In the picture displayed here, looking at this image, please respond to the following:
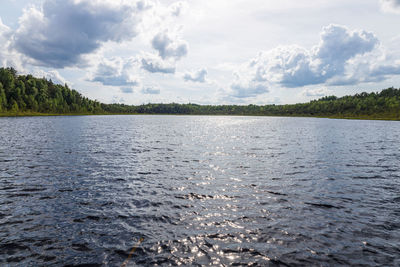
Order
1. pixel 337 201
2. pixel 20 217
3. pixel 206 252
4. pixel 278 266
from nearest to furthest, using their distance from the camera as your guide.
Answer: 1. pixel 278 266
2. pixel 206 252
3. pixel 20 217
4. pixel 337 201

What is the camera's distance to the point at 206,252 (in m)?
11.4

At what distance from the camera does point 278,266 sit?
10.5m

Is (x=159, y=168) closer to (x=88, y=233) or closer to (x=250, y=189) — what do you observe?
(x=250, y=189)

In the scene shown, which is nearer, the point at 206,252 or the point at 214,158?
the point at 206,252

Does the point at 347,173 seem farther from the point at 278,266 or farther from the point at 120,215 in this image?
the point at 120,215

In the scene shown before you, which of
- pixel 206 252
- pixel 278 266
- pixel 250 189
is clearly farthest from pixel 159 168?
pixel 278 266

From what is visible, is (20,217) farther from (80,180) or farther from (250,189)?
(250,189)

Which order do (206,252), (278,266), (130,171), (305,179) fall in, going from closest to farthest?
(278,266) → (206,252) → (305,179) → (130,171)

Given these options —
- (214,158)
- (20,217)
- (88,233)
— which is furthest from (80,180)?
(214,158)

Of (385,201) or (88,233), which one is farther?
(385,201)

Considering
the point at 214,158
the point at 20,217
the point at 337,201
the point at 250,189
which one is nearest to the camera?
the point at 20,217

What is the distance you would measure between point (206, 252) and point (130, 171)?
61.0ft

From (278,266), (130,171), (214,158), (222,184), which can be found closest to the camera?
(278,266)

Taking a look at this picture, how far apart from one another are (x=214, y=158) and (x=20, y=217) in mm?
26587
